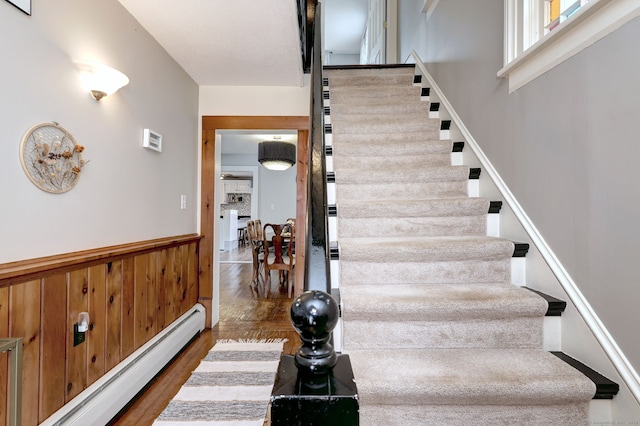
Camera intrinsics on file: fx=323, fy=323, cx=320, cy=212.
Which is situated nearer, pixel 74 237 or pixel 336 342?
pixel 336 342

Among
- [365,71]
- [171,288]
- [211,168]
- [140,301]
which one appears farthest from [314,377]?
[365,71]

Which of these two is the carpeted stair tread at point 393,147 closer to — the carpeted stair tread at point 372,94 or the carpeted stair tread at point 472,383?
the carpeted stair tread at point 372,94

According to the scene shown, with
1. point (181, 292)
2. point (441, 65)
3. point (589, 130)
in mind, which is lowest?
point (181, 292)

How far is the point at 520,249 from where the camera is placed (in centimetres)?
163

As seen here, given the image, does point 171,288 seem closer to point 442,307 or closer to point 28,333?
point 28,333

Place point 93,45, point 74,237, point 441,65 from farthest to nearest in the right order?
point 441,65 → point 93,45 → point 74,237

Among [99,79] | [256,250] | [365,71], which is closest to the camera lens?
[99,79]

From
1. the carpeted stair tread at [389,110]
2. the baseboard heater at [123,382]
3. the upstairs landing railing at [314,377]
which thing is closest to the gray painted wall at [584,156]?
the carpeted stair tread at [389,110]

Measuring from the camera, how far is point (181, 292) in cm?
272

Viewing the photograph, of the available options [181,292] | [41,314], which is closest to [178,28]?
[41,314]

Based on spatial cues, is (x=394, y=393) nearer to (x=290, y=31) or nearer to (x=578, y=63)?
(x=578, y=63)

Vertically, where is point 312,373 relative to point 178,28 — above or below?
below

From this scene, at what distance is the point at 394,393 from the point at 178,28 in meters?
2.34

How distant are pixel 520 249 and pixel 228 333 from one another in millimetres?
2440
